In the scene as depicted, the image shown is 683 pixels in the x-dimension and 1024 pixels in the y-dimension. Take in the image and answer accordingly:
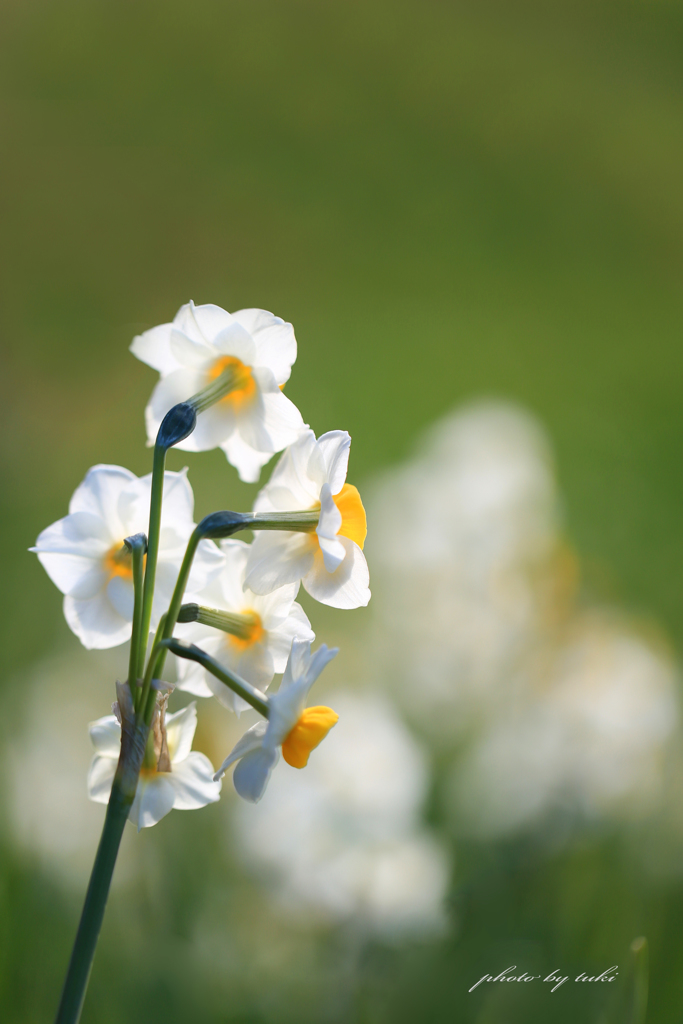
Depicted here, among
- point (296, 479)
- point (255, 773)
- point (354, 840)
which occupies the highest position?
point (296, 479)

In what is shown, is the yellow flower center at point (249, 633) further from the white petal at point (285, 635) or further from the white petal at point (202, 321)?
the white petal at point (202, 321)

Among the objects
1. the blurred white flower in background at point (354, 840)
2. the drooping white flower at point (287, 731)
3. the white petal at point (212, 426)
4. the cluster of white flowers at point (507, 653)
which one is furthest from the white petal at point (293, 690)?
the cluster of white flowers at point (507, 653)

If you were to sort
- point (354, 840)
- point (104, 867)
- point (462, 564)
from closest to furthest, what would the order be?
1. point (104, 867)
2. point (354, 840)
3. point (462, 564)

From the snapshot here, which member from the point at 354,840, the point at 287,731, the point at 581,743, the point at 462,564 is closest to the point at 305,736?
the point at 287,731

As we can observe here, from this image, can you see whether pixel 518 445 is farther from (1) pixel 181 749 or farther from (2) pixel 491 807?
(1) pixel 181 749

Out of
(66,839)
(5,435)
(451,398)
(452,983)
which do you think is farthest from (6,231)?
(452,983)

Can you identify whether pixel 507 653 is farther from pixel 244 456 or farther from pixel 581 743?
pixel 244 456
